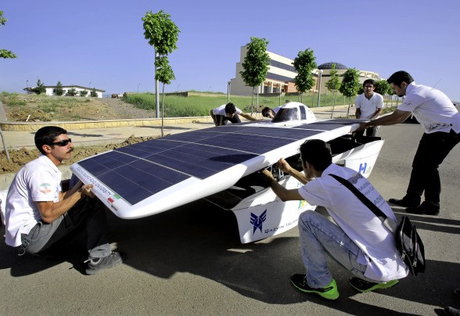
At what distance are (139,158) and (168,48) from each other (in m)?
7.78

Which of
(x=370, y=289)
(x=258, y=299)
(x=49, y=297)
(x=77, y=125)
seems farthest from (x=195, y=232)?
(x=77, y=125)

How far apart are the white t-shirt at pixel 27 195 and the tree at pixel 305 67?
68.2 feet

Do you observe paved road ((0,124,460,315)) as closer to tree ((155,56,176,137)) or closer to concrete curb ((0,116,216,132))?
tree ((155,56,176,137))

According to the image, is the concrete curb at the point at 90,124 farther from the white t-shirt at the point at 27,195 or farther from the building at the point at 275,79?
the building at the point at 275,79

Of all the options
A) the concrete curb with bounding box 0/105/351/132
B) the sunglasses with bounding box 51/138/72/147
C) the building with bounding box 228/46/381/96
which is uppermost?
the building with bounding box 228/46/381/96

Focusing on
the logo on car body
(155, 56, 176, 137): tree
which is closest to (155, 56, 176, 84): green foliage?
(155, 56, 176, 137): tree

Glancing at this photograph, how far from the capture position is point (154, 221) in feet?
13.5

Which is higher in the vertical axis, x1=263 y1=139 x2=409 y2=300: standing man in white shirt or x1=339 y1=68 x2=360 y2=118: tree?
x1=339 y1=68 x2=360 y2=118: tree

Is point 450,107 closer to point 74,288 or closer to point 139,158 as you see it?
point 139,158

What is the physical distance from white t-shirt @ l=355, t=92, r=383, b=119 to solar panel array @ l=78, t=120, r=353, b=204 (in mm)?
3633

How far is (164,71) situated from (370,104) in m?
7.39

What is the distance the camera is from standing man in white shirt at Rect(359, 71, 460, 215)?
400cm

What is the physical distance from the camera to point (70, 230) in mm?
2871

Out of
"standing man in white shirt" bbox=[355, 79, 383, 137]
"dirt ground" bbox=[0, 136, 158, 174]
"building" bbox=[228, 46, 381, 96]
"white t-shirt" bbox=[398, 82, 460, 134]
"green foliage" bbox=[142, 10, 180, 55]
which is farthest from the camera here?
"building" bbox=[228, 46, 381, 96]
